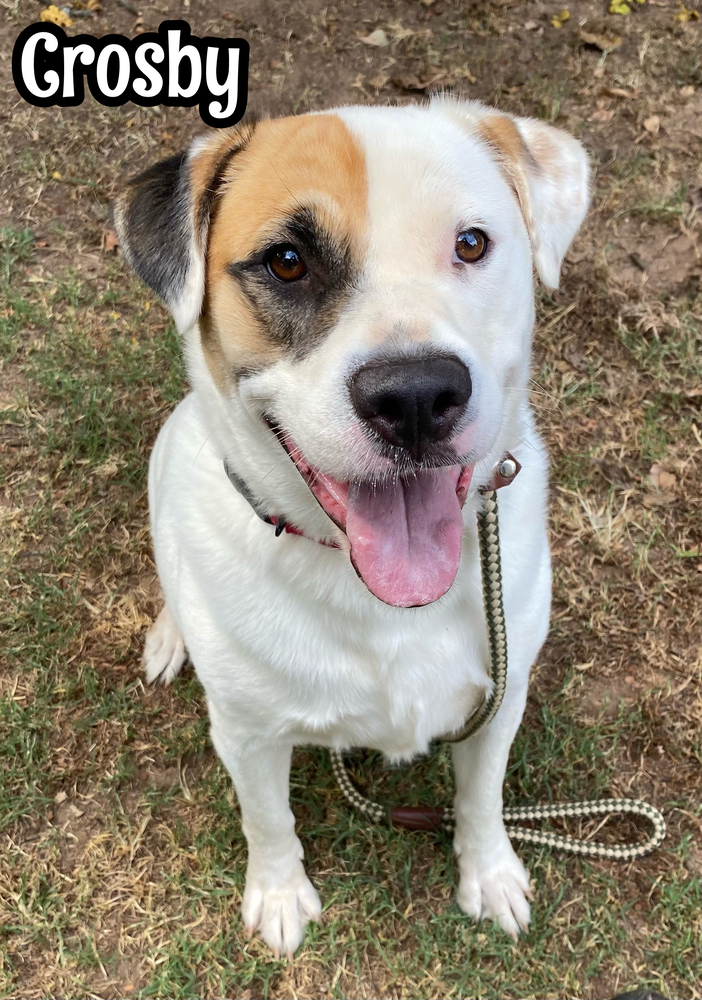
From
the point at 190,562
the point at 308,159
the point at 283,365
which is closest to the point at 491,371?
the point at 283,365

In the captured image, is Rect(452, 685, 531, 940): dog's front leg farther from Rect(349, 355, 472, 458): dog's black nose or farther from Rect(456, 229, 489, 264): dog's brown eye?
Rect(456, 229, 489, 264): dog's brown eye

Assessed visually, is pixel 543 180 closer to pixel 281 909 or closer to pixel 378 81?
pixel 281 909

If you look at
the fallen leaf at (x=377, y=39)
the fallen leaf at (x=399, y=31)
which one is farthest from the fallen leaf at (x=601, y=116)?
the fallen leaf at (x=377, y=39)

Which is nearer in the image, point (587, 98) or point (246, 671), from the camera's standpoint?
point (246, 671)

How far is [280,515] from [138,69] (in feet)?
11.6

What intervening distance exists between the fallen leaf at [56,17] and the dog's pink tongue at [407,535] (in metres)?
4.50

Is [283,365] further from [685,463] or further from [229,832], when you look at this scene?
[685,463]

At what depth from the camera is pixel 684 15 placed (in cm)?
491

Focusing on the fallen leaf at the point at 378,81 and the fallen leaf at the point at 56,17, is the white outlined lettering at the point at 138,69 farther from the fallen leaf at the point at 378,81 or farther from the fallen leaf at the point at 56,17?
the fallen leaf at the point at 378,81

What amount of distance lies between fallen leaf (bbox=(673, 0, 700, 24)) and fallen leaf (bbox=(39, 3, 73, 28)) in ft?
11.9

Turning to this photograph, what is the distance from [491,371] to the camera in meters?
1.90

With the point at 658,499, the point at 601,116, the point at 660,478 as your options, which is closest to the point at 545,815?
the point at 658,499

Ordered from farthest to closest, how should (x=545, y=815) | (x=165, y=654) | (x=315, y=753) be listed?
(x=165, y=654) → (x=315, y=753) → (x=545, y=815)

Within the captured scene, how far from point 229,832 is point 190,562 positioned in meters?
1.38
